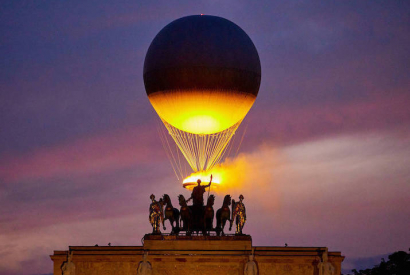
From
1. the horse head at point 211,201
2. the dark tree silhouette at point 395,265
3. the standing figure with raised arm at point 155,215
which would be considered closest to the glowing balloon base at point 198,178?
the horse head at point 211,201

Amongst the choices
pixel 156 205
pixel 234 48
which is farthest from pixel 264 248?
pixel 234 48

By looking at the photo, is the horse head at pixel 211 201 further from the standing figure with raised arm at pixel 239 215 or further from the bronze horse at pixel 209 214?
the standing figure with raised arm at pixel 239 215

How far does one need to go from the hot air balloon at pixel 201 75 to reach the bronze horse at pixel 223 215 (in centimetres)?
312

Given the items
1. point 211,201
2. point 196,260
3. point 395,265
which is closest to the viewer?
point 196,260

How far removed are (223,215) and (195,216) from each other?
1.69 m

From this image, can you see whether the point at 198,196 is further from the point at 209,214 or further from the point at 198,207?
the point at 209,214

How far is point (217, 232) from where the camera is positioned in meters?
62.8

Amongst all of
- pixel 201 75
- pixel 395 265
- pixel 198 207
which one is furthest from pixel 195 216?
pixel 395 265

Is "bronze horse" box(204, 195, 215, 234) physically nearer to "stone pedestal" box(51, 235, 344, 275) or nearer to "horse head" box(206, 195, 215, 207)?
"horse head" box(206, 195, 215, 207)

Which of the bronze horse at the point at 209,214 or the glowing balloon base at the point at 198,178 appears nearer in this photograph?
the bronze horse at the point at 209,214

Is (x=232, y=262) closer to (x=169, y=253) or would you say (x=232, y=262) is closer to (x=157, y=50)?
(x=169, y=253)

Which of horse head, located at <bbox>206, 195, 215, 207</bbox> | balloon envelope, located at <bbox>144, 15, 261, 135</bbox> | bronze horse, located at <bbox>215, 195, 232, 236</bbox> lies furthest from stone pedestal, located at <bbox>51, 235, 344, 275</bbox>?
balloon envelope, located at <bbox>144, 15, 261, 135</bbox>

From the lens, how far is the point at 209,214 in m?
62.7

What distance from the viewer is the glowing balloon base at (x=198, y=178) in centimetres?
6456
